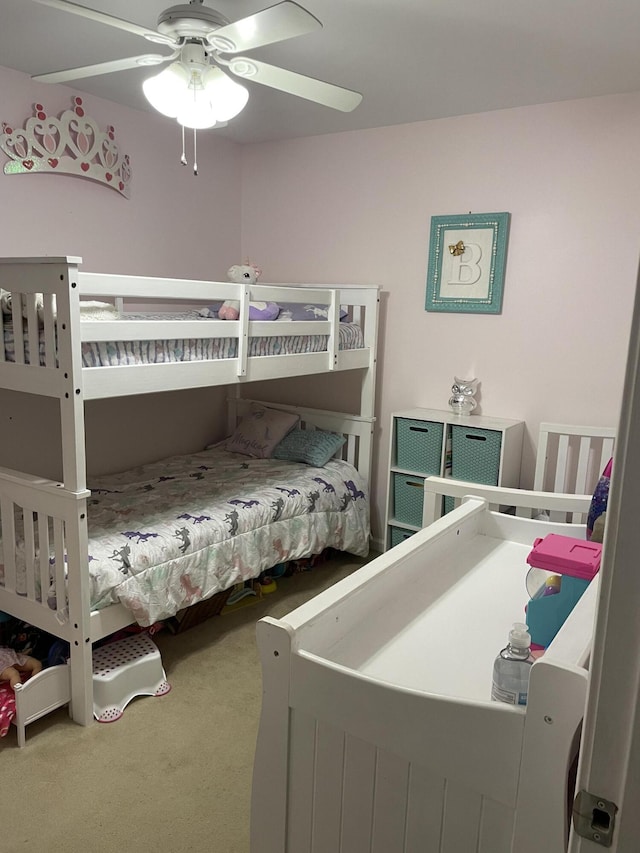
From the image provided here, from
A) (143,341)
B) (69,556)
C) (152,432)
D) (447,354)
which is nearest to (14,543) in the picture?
(69,556)

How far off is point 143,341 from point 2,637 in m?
1.33

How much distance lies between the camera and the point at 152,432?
3.86 meters

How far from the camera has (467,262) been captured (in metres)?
3.51

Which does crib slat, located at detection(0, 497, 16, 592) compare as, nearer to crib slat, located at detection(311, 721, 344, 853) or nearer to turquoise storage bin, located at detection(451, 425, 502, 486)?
crib slat, located at detection(311, 721, 344, 853)

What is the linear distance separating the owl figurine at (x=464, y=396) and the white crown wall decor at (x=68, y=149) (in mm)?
2062

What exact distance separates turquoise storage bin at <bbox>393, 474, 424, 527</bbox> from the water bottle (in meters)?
2.43

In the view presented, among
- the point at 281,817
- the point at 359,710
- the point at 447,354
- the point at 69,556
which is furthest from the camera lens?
the point at 447,354

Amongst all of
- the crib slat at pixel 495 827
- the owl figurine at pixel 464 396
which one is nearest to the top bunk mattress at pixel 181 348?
the owl figurine at pixel 464 396

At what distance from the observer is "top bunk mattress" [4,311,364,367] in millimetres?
2338

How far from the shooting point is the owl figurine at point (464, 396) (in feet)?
11.6

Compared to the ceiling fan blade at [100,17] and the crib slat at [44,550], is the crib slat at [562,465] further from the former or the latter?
the ceiling fan blade at [100,17]

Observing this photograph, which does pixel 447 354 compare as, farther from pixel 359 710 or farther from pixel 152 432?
pixel 359 710

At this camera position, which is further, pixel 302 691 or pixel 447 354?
pixel 447 354

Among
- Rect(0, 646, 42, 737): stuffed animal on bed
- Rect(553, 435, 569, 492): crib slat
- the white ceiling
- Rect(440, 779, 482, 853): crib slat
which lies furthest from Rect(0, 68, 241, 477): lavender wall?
Rect(440, 779, 482, 853): crib slat
